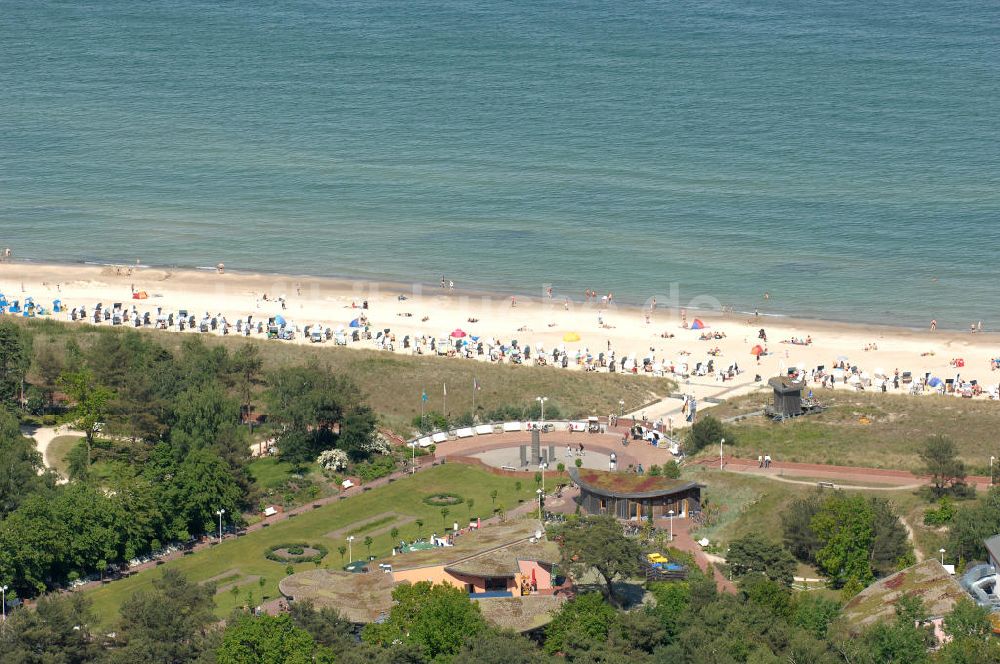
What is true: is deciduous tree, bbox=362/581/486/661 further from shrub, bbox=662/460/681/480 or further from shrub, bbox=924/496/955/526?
shrub, bbox=924/496/955/526

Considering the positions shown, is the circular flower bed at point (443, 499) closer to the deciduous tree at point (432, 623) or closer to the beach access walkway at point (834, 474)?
the beach access walkway at point (834, 474)

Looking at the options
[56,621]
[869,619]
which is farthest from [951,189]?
[56,621]

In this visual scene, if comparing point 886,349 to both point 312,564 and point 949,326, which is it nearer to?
point 949,326

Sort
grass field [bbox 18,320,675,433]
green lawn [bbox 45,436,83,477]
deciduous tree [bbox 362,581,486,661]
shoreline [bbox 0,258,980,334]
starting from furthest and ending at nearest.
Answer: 1. shoreline [bbox 0,258,980,334]
2. grass field [bbox 18,320,675,433]
3. green lawn [bbox 45,436,83,477]
4. deciduous tree [bbox 362,581,486,661]

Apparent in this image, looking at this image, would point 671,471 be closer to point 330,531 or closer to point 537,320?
point 330,531

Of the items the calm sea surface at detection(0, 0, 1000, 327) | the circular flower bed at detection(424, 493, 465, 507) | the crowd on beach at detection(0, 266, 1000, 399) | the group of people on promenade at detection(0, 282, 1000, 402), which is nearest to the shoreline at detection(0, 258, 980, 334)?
the calm sea surface at detection(0, 0, 1000, 327)

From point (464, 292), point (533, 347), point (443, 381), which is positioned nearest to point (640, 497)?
point (443, 381)

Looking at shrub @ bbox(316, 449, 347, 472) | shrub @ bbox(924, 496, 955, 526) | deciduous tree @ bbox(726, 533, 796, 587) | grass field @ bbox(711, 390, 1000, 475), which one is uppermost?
grass field @ bbox(711, 390, 1000, 475)
